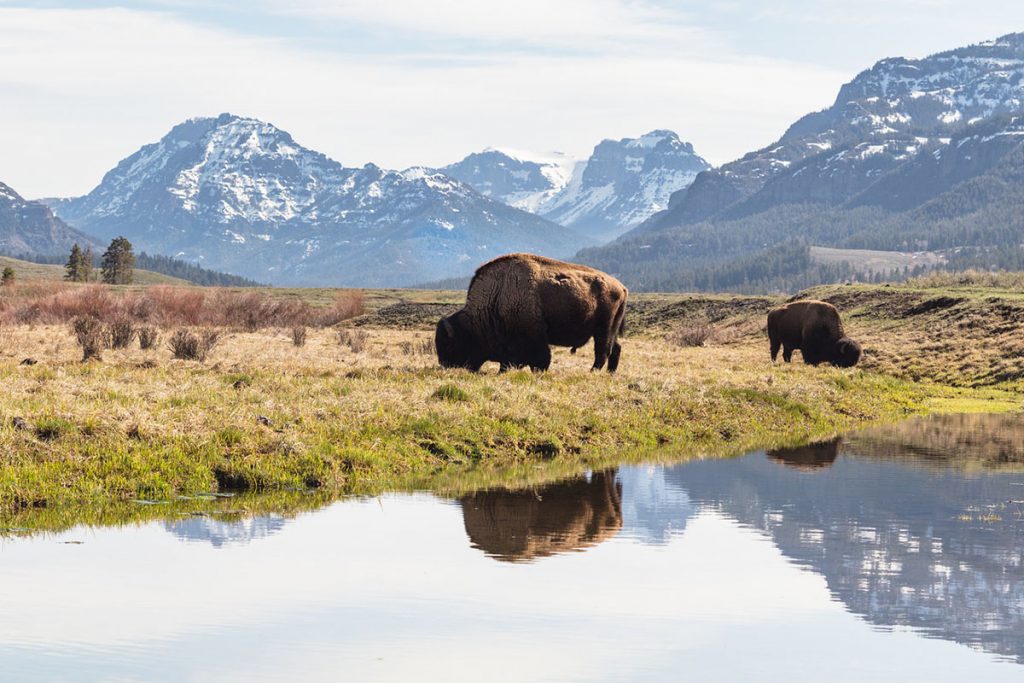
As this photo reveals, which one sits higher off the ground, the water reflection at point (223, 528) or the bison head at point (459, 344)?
the bison head at point (459, 344)

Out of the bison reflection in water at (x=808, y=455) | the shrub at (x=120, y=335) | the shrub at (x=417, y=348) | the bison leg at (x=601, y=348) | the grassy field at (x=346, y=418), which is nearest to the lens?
the grassy field at (x=346, y=418)

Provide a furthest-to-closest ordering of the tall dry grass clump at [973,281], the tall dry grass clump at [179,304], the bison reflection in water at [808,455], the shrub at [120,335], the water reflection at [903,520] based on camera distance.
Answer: the tall dry grass clump at [973,281]
the tall dry grass clump at [179,304]
the shrub at [120,335]
the bison reflection in water at [808,455]
the water reflection at [903,520]

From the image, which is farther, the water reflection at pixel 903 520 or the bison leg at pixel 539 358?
the bison leg at pixel 539 358

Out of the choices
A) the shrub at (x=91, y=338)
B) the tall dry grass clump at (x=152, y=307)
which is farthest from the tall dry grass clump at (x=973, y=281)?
the shrub at (x=91, y=338)

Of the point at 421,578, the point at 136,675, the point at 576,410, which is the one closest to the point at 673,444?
the point at 576,410

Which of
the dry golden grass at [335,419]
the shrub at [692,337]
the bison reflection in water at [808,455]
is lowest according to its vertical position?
the shrub at [692,337]

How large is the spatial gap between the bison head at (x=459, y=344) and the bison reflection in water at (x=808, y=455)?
919cm

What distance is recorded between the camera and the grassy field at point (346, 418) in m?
18.4

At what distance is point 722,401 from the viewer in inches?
1245

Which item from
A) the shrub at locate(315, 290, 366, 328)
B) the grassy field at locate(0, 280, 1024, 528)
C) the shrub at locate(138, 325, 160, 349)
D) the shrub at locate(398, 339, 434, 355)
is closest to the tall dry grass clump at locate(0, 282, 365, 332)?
the shrub at locate(398, 339, 434, 355)

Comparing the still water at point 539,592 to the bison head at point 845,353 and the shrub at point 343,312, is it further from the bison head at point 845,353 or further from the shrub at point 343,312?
the shrub at point 343,312

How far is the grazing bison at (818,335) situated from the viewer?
50.2 metres

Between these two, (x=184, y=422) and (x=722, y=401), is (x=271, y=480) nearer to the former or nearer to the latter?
(x=184, y=422)

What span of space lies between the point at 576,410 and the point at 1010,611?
47.6 ft
